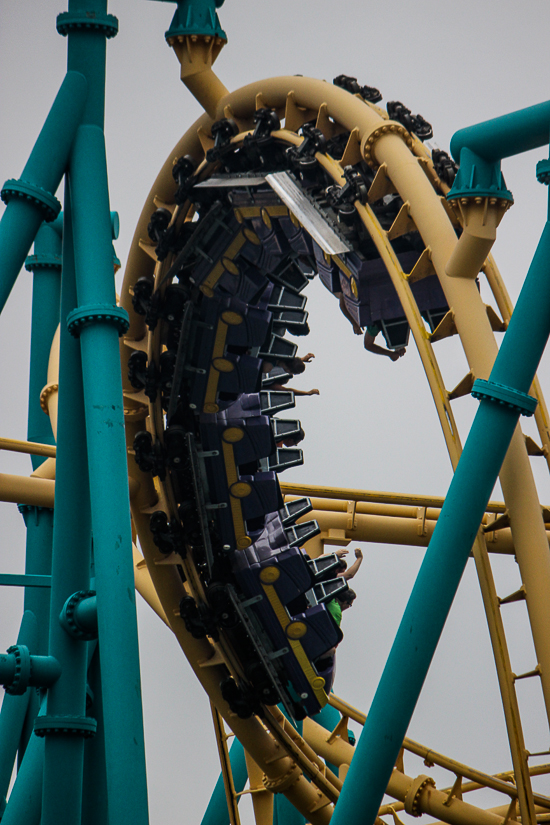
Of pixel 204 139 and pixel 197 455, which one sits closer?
pixel 204 139

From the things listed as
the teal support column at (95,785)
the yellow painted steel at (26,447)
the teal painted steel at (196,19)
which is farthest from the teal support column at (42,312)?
the teal support column at (95,785)

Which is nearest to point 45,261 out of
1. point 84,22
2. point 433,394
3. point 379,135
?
point 84,22

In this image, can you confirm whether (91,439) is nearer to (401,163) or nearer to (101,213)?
(101,213)

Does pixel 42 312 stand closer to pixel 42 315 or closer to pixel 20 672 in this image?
pixel 42 315

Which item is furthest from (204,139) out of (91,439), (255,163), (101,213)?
(91,439)

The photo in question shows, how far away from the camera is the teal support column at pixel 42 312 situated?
762cm

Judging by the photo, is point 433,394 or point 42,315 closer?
point 433,394

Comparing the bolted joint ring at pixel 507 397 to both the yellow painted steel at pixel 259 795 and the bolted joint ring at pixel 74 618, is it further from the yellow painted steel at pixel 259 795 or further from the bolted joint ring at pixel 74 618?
the yellow painted steel at pixel 259 795

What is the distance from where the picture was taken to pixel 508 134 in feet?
12.4

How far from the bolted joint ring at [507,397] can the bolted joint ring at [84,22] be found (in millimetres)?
2609

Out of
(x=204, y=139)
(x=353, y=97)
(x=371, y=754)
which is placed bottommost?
(x=371, y=754)

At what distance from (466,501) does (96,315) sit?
1816 millimetres

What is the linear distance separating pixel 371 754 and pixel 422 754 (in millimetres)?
4605

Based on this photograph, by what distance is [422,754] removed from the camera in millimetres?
8094
